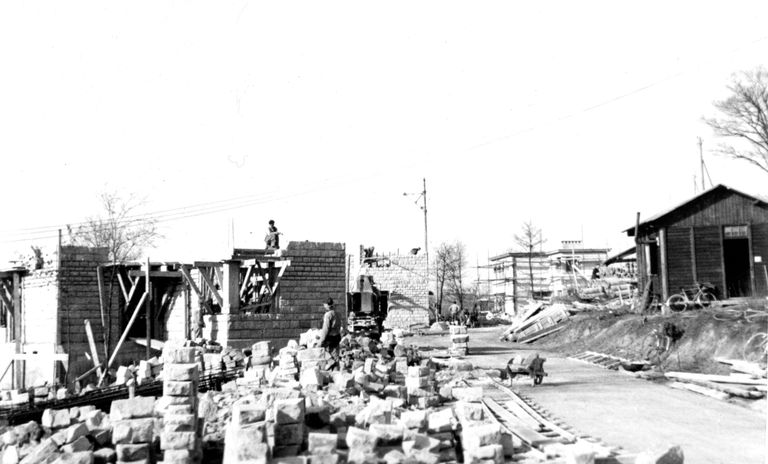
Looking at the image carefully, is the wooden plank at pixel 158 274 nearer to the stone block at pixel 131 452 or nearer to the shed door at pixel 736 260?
the stone block at pixel 131 452

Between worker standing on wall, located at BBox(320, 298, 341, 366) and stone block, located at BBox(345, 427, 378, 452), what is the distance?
276 inches

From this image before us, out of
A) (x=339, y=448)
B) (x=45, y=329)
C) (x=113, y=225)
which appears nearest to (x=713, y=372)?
(x=339, y=448)

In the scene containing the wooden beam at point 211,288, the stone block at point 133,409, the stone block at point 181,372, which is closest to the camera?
the stone block at point 133,409

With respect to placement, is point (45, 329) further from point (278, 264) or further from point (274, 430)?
point (274, 430)

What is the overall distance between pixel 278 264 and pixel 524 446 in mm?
14191

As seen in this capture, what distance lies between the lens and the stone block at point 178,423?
808 centimetres

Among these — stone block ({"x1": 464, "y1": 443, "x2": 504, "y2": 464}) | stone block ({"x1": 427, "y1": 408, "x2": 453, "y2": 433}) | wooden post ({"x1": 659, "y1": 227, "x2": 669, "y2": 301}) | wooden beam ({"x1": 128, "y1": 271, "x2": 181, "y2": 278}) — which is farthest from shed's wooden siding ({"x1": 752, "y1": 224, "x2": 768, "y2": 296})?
stone block ({"x1": 464, "y1": 443, "x2": 504, "y2": 464})

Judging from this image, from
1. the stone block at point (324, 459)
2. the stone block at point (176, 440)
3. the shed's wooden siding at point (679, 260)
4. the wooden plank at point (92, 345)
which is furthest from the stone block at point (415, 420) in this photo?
the shed's wooden siding at point (679, 260)

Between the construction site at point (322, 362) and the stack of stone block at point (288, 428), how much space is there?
0.07 ft

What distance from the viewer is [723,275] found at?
2200cm

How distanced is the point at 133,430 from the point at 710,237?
63.2 ft

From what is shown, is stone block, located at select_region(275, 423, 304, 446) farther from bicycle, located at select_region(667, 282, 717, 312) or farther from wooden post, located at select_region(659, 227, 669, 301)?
wooden post, located at select_region(659, 227, 669, 301)

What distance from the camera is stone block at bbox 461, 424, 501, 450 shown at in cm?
753

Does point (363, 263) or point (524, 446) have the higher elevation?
point (363, 263)
